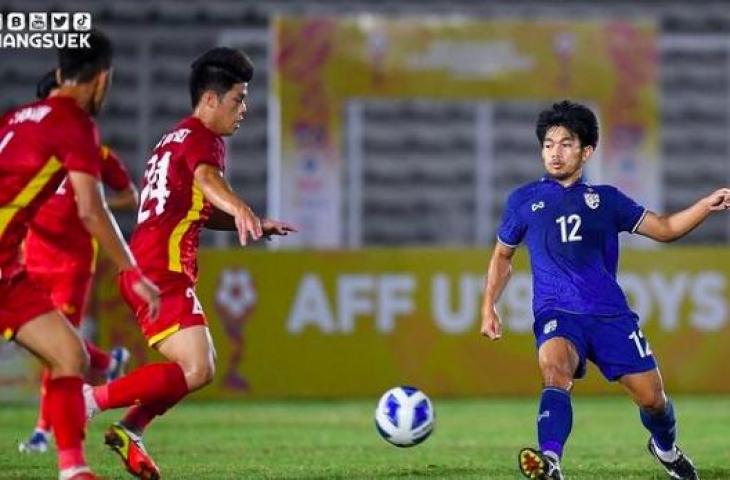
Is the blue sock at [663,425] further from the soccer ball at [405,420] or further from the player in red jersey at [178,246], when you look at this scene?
the player in red jersey at [178,246]

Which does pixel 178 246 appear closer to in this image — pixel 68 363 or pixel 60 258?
pixel 68 363

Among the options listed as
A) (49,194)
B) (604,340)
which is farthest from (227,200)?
(604,340)

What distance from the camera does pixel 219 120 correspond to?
7.47 m

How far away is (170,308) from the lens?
24.0ft

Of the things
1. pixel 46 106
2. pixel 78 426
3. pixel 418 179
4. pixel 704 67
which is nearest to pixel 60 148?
pixel 46 106

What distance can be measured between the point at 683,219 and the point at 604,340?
678 millimetres

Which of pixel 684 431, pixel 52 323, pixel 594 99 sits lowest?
pixel 684 431

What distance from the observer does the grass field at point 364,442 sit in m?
8.26

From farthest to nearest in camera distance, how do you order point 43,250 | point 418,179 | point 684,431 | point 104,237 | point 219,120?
point 418,179 → point 684,431 → point 43,250 → point 219,120 → point 104,237

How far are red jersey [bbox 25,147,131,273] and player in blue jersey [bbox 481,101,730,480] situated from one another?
2.81 m

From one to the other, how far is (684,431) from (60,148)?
6.21 metres

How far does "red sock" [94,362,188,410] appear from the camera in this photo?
7.23 metres

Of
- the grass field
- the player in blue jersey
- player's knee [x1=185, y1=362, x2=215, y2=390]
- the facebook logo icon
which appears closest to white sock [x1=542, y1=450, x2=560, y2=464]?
the player in blue jersey

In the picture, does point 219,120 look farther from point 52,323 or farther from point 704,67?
point 704,67
